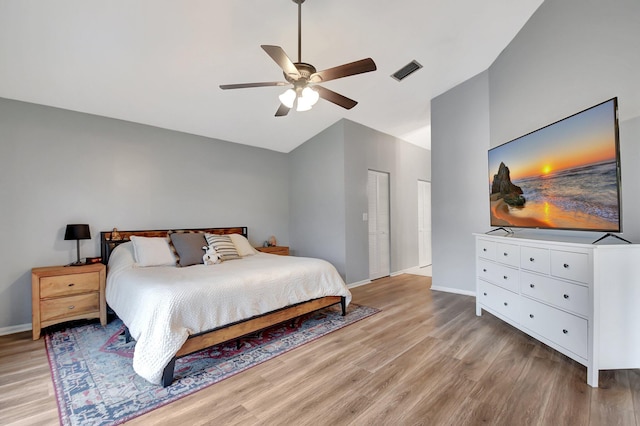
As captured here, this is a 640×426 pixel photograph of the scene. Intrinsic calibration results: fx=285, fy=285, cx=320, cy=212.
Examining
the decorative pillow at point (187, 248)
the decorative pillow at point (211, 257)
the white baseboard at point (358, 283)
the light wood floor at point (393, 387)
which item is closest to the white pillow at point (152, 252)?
the decorative pillow at point (187, 248)

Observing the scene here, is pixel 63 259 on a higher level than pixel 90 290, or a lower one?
higher

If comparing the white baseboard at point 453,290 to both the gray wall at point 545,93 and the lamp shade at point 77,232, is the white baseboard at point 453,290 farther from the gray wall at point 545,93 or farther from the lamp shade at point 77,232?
the lamp shade at point 77,232

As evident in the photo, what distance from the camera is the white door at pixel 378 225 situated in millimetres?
5229

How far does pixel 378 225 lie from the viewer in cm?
539

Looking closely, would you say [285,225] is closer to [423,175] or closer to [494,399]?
[423,175]

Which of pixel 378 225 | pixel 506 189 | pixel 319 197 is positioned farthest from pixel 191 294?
pixel 378 225

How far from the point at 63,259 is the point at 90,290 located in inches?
23.3

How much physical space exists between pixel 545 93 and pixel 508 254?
69.8 inches

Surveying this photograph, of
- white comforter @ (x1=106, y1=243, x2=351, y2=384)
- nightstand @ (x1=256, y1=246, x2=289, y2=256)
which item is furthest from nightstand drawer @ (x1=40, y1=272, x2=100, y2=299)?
nightstand @ (x1=256, y1=246, x2=289, y2=256)

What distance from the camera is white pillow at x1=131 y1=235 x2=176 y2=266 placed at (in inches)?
126

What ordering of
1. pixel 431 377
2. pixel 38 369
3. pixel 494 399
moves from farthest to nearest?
pixel 38 369 < pixel 431 377 < pixel 494 399

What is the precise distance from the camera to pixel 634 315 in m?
1.91

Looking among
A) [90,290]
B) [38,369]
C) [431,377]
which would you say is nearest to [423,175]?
[431,377]

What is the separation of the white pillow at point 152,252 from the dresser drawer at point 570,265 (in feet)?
12.3
